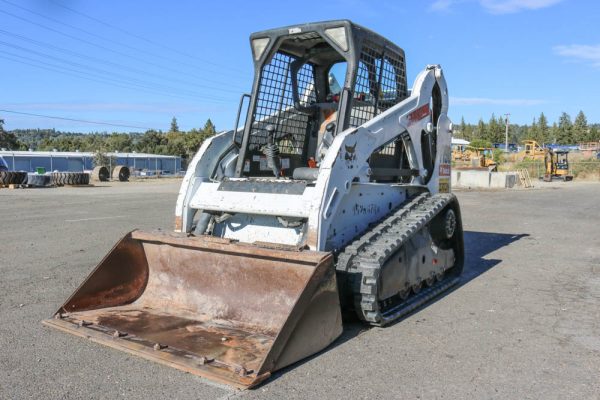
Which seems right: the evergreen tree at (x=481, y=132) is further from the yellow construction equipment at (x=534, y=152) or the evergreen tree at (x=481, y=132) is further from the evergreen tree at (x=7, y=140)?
the evergreen tree at (x=7, y=140)

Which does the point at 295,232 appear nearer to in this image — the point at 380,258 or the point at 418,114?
the point at 380,258

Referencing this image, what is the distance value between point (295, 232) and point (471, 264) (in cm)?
417

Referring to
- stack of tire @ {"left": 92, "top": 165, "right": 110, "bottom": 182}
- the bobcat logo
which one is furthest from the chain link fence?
the bobcat logo

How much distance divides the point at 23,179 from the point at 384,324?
100.0 feet

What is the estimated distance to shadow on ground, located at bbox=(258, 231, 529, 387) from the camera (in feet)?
15.8

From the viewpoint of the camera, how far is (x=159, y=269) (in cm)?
571

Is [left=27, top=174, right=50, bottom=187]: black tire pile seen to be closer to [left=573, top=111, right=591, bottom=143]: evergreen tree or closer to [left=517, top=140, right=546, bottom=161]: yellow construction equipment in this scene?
[left=517, top=140, right=546, bottom=161]: yellow construction equipment

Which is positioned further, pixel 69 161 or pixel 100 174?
pixel 69 161

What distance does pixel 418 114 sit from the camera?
7035 mm

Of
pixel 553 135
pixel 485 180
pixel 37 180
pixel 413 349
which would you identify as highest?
pixel 553 135

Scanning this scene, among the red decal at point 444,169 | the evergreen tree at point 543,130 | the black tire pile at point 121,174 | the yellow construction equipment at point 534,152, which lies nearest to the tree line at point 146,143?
the black tire pile at point 121,174

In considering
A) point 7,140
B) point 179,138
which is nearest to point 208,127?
point 179,138

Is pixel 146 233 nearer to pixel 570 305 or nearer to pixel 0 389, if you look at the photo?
pixel 0 389

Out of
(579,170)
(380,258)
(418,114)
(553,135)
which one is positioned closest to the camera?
(380,258)
